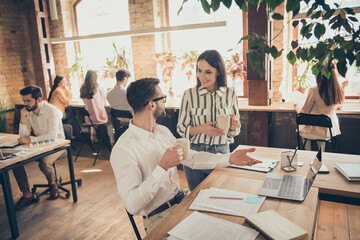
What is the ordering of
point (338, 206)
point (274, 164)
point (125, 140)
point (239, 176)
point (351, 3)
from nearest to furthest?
point (125, 140) → point (239, 176) → point (274, 164) → point (338, 206) → point (351, 3)

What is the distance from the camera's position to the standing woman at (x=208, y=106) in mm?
2400

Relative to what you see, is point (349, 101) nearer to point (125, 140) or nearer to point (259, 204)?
point (259, 204)

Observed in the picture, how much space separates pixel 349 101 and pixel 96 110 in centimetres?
396

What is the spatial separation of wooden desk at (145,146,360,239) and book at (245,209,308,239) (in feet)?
0.12

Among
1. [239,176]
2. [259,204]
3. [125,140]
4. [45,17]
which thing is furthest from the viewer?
[45,17]

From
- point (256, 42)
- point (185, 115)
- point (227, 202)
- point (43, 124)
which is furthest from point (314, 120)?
point (43, 124)

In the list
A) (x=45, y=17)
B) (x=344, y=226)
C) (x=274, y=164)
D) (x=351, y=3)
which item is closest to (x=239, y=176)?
(x=274, y=164)

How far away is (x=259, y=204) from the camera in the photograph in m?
1.53

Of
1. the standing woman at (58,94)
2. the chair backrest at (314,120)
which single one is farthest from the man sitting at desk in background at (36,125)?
the chair backrest at (314,120)

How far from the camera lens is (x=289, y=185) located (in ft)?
5.63

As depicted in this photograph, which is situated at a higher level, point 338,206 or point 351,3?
point 351,3

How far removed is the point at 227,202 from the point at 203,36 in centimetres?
418

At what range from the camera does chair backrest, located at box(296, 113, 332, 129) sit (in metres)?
3.18

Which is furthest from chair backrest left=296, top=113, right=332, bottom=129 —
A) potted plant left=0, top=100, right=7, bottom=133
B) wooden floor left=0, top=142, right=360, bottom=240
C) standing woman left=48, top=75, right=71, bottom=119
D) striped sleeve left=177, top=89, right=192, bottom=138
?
potted plant left=0, top=100, right=7, bottom=133
